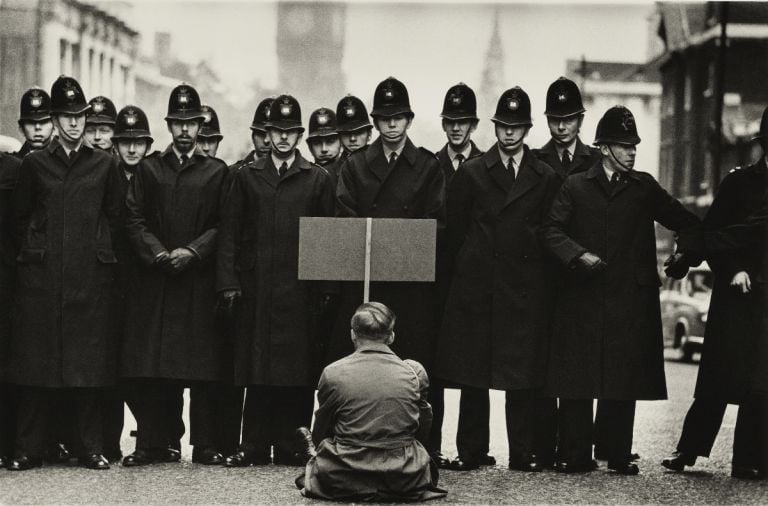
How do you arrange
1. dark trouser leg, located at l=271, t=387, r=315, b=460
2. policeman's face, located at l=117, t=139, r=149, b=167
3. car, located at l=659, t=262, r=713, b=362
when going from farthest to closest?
car, located at l=659, t=262, r=713, b=362
policeman's face, located at l=117, t=139, r=149, b=167
dark trouser leg, located at l=271, t=387, r=315, b=460

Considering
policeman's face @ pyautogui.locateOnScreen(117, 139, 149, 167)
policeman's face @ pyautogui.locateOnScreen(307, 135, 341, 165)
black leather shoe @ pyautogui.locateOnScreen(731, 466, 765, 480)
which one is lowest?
black leather shoe @ pyautogui.locateOnScreen(731, 466, 765, 480)

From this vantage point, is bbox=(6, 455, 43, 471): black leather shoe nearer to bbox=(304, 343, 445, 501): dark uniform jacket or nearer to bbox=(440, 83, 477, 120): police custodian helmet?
bbox=(304, 343, 445, 501): dark uniform jacket

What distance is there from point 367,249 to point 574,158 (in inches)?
76.8

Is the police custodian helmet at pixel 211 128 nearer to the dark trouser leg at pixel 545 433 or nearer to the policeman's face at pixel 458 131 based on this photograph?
the policeman's face at pixel 458 131

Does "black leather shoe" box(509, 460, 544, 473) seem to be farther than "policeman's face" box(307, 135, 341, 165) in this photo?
No

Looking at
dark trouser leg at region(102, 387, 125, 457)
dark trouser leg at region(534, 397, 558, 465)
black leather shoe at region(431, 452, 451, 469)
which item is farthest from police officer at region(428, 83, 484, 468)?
dark trouser leg at region(102, 387, 125, 457)

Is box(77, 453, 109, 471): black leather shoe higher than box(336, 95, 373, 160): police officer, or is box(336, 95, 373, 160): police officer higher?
box(336, 95, 373, 160): police officer

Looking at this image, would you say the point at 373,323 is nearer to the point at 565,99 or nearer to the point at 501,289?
the point at 501,289

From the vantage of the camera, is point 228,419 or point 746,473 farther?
Answer: point 228,419

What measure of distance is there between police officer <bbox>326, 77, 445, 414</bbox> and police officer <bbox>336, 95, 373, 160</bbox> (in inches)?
67.6

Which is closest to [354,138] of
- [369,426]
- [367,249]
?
[367,249]

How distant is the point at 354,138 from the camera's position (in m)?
11.3

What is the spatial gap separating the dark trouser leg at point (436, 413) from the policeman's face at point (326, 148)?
2.40m

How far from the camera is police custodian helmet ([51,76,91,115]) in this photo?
9.11m
